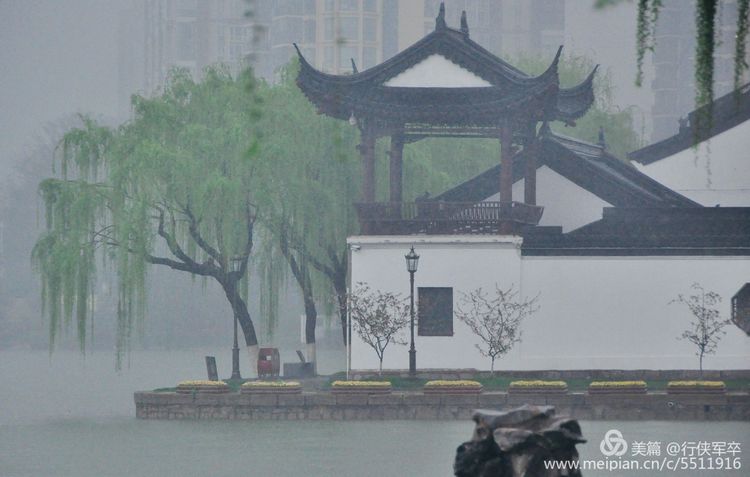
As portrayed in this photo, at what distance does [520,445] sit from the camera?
14344mm

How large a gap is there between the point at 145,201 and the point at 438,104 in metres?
6.23

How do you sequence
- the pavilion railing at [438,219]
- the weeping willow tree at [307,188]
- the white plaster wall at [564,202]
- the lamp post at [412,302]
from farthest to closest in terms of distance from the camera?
the white plaster wall at [564,202]
the weeping willow tree at [307,188]
the pavilion railing at [438,219]
the lamp post at [412,302]

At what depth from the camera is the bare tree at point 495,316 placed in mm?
34906

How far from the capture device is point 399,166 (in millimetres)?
37062

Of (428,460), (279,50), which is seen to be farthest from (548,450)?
(279,50)

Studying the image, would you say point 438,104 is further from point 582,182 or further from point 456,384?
point 456,384

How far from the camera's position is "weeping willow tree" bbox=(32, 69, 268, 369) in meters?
36.0

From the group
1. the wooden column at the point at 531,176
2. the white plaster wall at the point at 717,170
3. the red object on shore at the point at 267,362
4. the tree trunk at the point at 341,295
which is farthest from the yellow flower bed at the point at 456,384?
the white plaster wall at the point at 717,170

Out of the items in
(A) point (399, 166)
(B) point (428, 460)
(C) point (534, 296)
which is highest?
(A) point (399, 166)

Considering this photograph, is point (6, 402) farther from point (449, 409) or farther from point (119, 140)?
point (449, 409)

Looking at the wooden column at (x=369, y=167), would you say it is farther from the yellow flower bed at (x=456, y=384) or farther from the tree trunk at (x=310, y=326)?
the yellow flower bed at (x=456, y=384)

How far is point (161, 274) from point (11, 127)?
97067 mm

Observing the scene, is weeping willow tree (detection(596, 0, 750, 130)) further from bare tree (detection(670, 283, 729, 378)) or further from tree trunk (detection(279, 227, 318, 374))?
tree trunk (detection(279, 227, 318, 374))

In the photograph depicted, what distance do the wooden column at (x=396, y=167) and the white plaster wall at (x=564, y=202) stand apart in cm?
367
